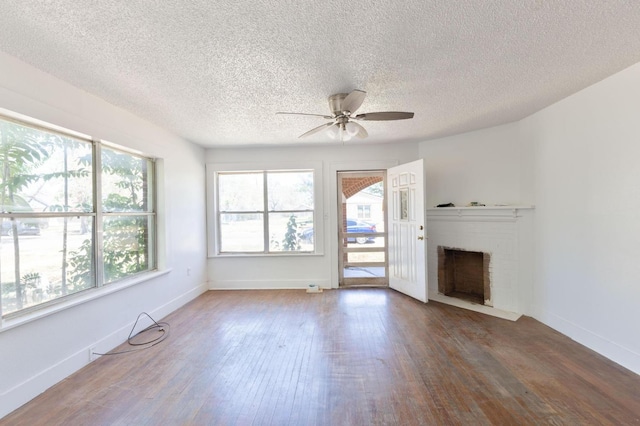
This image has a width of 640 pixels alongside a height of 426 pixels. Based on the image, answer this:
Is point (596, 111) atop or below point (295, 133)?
below

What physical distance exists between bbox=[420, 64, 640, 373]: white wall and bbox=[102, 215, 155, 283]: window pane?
14.8 ft

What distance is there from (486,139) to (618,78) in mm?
1442

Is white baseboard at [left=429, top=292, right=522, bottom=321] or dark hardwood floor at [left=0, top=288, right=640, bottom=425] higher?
white baseboard at [left=429, top=292, right=522, bottom=321]

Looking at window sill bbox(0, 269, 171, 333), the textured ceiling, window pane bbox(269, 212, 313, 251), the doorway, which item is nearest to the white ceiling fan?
the textured ceiling

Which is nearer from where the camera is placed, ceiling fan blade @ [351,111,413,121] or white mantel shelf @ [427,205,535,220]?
ceiling fan blade @ [351,111,413,121]

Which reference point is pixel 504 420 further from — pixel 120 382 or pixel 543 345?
pixel 120 382

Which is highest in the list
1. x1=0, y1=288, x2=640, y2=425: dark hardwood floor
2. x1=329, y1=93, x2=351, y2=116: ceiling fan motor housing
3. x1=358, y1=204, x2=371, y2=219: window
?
x1=329, y1=93, x2=351, y2=116: ceiling fan motor housing

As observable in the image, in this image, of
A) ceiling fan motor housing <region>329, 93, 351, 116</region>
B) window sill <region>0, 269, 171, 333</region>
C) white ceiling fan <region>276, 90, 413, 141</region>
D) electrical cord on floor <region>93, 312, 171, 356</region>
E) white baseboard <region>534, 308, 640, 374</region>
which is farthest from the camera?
electrical cord on floor <region>93, 312, 171, 356</region>

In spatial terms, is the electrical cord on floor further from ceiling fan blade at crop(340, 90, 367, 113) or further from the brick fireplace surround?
the brick fireplace surround

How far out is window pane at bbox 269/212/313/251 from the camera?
4.61 m

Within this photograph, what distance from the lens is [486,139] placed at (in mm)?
3617

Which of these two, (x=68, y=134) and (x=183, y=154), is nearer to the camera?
(x=68, y=134)

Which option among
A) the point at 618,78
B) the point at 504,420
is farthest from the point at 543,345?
the point at 618,78

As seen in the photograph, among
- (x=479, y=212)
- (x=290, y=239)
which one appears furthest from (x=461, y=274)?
(x=290, y=239)
